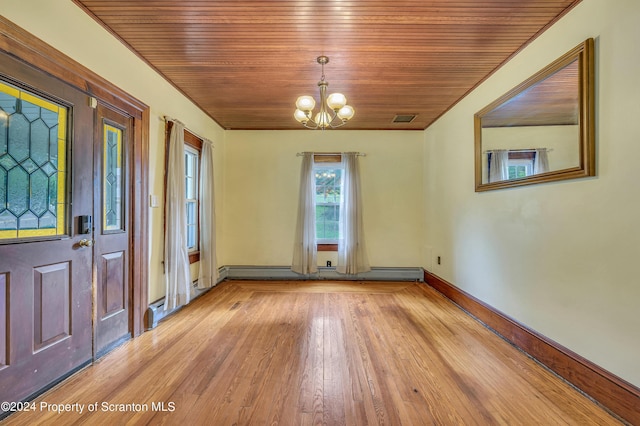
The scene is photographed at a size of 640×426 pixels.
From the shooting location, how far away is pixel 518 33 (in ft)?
7.57

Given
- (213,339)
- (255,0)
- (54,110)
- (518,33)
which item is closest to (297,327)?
(213,339)

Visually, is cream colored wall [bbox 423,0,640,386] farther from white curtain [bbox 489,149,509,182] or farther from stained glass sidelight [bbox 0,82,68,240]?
stained glass sidelight [bbox 0,82,68,240]

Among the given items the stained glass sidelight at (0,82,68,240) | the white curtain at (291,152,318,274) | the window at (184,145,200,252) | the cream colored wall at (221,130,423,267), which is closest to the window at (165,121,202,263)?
the window at (184,145,200,252)

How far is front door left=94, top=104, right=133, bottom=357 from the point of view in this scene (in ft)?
7.40

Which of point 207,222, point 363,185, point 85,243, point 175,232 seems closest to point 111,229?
point 85,243

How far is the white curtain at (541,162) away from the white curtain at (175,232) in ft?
11.5

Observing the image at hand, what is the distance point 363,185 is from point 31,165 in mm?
4061

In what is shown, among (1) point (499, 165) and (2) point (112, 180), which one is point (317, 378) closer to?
(2) point (112, 180)

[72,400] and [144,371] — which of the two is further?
[144,371]

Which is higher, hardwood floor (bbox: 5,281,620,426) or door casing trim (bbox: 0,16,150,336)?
door casing trim (bbox: 0,16,150,336)

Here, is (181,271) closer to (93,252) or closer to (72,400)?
(93,252)

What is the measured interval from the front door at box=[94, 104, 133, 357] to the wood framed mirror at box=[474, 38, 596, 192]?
3.56 metres

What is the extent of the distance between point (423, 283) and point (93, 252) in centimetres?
436

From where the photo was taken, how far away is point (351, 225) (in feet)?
15.4
